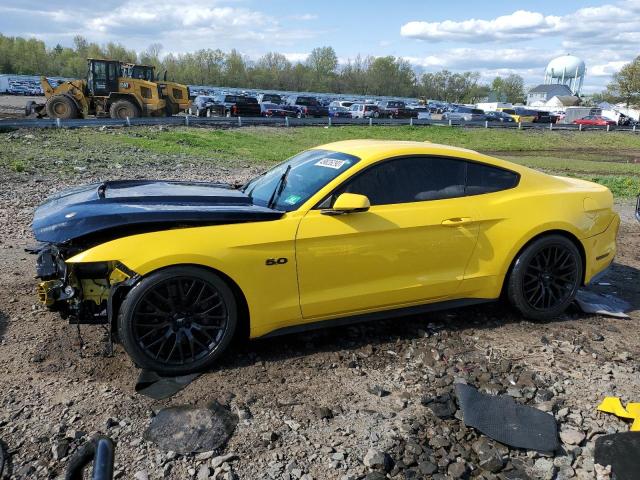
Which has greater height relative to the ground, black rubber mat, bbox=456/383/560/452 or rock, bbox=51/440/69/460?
black rubber mat, bbox=456/383/560/452

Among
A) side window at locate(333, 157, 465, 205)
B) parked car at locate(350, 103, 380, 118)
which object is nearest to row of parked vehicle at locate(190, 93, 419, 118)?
parked car at locate(350, 103, 380, 118)

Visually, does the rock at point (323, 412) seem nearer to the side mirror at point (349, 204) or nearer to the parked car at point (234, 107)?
the side mirror at point (349, 204)

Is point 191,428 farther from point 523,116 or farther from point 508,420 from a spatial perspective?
point 523,116

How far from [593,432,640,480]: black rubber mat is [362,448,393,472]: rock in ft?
3.91

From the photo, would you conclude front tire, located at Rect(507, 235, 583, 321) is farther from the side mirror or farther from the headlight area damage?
the headlight area damage

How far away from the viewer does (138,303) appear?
11.5 feet

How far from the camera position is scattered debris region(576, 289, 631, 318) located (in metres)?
5.05

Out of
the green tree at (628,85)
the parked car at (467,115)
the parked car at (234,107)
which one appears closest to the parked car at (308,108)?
the parked car at (234,107)

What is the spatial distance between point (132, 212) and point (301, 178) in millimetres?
1385

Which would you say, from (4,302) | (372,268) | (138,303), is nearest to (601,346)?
(372,268)

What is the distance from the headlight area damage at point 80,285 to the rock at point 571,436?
2846 millimetres

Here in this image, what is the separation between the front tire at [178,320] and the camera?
139 inches

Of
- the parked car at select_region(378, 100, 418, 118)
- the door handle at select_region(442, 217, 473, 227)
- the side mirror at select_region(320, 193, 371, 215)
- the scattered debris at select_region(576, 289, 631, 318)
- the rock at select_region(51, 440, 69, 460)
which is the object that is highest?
the parked car at select_region(378, 100, 418, 118)

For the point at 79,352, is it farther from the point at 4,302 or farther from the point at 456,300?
the point at 456,300
